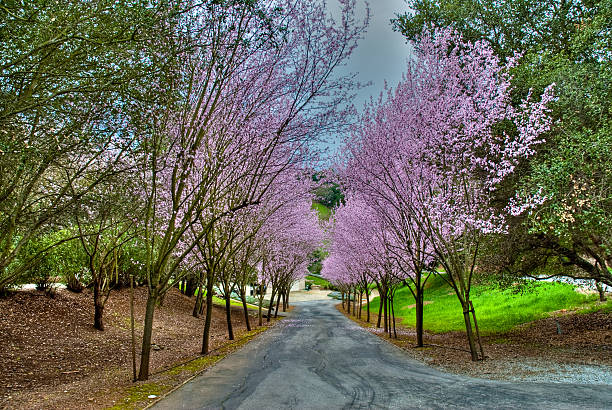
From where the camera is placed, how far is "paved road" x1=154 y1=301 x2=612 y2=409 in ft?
21.3

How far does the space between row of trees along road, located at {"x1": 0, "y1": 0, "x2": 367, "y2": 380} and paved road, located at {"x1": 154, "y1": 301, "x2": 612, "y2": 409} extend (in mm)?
2205

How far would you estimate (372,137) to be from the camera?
13047 millimetres

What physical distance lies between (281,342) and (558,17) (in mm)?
15647

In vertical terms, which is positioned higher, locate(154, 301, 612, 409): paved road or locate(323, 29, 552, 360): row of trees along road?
locate(323, 29, 552, 360): row of trees along road

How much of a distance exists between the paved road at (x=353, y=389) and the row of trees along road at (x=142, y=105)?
2.21 meters

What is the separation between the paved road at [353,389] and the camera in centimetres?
650

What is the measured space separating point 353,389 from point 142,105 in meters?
6.72

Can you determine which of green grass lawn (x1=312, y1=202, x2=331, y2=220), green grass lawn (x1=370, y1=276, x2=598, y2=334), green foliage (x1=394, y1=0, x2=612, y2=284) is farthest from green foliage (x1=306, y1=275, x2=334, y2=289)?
green foliage (x1=394, y1=0, x2=612, y2=284)

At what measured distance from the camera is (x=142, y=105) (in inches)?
274

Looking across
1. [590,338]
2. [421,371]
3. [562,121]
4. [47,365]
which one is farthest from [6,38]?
[590,338]

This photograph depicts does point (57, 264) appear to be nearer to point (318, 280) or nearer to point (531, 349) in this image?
point (531, 349)

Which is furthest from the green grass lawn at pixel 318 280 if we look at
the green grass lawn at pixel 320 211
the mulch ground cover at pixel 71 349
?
the mulch ground cover at pixel 71 349

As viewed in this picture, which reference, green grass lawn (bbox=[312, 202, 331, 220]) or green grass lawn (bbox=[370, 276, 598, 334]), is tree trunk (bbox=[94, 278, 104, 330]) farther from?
green grass lawn (bbox=[312, 202, 331, 220])

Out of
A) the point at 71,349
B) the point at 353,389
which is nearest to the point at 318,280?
the point at 71,349
